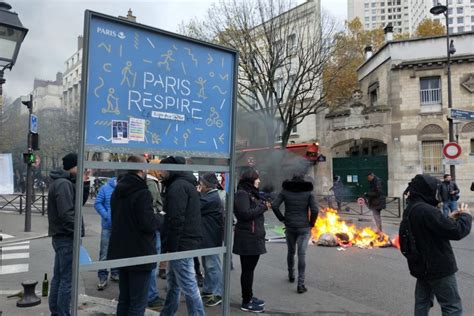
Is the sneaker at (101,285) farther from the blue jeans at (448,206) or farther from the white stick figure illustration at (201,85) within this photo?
the blue jeans at (448,206)

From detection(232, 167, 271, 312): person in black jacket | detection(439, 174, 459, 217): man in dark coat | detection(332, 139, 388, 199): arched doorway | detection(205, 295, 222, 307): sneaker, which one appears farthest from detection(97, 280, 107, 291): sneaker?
detection(332, 139, 388, 199): arched doorway

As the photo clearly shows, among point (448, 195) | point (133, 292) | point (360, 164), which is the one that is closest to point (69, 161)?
point (133, 292)

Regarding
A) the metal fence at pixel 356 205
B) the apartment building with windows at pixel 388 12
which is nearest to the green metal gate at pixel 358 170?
the metal fence at pixel 356 205

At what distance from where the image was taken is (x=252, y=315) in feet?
15.5

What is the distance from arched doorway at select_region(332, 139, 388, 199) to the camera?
2161cm

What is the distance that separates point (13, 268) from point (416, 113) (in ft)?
63.1

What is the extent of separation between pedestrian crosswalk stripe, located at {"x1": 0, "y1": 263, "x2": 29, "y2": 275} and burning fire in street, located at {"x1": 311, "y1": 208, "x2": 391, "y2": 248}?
6091 mm

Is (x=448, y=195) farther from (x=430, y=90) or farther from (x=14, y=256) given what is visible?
(x=14, y=256)

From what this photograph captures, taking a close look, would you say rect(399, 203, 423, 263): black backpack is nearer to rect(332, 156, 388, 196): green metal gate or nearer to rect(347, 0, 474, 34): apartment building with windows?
rect(332, 156, 388, 196): green metal gate

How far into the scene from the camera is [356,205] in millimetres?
16953

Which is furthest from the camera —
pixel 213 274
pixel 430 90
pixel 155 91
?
pixel 430 90

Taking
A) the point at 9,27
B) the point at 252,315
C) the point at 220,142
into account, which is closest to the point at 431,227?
the point at 220,142

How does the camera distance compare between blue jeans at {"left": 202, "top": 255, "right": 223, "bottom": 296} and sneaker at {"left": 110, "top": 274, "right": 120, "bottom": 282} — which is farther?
sneaker at {"left": 110, "top": 274, "right": 120, "bottom": 282}

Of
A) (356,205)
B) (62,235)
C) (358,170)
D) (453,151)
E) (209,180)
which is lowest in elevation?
(356,205)
